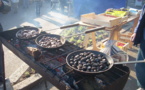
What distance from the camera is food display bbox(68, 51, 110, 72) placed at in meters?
2.46

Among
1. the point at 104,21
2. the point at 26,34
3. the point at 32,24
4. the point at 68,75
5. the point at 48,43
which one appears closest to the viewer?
the point at 68,75

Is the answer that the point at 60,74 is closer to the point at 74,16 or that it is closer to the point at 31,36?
the point at 31,36

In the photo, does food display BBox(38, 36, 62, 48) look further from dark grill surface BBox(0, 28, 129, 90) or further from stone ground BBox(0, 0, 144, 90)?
stone ground BBox(0, 0, 144, 90)

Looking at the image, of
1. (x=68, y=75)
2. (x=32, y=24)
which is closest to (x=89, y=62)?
(x=68, y=75)

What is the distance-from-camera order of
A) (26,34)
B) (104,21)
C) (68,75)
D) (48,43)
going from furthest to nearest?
(104,21) → (26,34) → (48,43) → (68,75)

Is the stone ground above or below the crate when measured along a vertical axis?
below

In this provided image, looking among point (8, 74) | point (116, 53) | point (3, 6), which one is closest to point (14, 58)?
point (8, 74)

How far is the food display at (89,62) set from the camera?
96.7 inches

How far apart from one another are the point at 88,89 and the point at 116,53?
2992 millimetres

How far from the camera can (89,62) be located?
2609 millimetres

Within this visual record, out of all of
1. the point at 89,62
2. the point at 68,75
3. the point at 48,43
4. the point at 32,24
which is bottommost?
the point at 32,24

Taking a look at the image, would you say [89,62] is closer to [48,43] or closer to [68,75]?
[68,75]

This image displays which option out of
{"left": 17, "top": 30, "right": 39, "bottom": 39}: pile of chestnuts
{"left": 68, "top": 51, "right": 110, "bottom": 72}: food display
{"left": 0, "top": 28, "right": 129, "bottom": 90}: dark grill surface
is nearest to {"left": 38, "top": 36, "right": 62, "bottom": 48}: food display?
{"left": 0, "top": 28, "right": 129, "bottom": 90}: dark grill surface

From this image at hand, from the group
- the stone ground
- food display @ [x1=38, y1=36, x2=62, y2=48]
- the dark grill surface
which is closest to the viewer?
the dark grill surface
